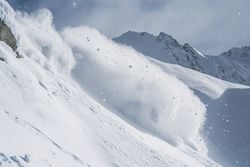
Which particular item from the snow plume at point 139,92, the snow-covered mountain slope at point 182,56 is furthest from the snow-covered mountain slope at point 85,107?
the snow-covered mountain slope at point 182,56

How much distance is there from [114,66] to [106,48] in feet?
19.3

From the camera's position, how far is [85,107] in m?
21.4

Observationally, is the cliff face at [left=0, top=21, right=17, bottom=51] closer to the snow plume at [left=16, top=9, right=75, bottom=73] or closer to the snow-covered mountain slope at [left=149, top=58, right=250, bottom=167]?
the snow plume at [left=16, top=9, right=75, bottom=73]

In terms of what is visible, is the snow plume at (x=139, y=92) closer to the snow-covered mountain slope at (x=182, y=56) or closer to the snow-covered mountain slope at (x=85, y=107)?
the snow-covered mountain slope at (x=85, y=107)

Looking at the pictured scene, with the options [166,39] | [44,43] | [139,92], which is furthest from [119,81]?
[166,39]

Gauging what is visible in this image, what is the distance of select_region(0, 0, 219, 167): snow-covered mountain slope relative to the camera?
14.3m

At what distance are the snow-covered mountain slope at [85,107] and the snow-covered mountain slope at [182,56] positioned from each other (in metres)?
71.6

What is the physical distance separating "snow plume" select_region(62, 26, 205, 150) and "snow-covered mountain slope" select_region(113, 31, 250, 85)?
6931cm

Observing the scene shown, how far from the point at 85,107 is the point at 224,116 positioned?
568 inches

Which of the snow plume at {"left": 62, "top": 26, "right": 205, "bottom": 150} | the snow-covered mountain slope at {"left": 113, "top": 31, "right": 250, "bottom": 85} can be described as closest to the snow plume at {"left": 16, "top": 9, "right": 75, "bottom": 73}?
the snow plume at {"left": 62, "top": 26, "right": 205, "bottom": 150}

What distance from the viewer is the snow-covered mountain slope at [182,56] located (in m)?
113

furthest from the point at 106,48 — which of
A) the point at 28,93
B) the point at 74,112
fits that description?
the point at 28,93

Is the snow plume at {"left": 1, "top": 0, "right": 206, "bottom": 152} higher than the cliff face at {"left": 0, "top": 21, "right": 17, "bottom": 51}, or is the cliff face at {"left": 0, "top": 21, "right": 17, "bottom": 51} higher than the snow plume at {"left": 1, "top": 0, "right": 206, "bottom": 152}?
the snow plume at {"left": 1, "top": 0, "right": 206, "bottom": 152}

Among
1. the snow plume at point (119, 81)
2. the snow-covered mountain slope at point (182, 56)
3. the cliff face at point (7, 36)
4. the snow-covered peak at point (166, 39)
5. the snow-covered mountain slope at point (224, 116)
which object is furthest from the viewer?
the snow-covered peak at point (166, 39)
